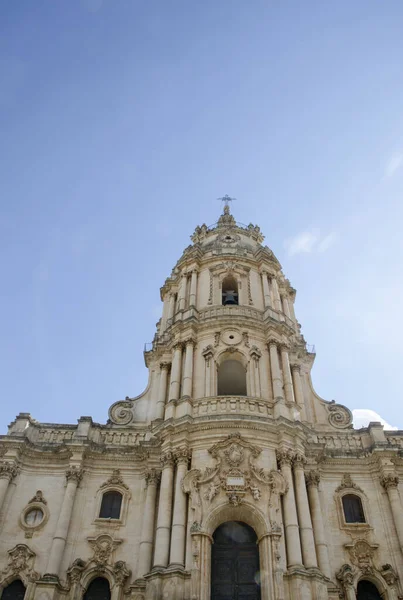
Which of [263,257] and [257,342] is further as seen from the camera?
[263,257]

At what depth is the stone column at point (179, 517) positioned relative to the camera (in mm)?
20078

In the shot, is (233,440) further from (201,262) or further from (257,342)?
(201,262)

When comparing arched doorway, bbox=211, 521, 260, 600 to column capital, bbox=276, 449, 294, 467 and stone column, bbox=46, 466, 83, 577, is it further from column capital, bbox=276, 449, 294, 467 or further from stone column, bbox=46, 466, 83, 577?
stone column, bbox=46, 466, 83, 577

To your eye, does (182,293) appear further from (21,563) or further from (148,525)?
(21,563)

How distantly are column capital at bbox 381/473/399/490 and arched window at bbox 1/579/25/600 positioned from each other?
16152mm

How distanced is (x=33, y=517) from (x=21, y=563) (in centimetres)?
208

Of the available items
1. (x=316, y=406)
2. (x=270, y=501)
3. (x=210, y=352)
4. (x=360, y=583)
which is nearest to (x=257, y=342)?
(x=210, y=352)

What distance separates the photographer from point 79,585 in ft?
70.3

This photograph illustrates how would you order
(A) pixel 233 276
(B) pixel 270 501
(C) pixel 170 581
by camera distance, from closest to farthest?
(C) pixel 170 581
(B) pixel 270 501
(A) pixel 233 276

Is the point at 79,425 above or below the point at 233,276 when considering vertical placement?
below

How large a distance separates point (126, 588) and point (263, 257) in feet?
65.0

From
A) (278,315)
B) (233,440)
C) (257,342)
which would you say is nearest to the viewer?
(233,440)

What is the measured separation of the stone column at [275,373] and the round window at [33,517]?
11884mm

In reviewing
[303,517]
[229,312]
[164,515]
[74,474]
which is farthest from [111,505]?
[229,312]
